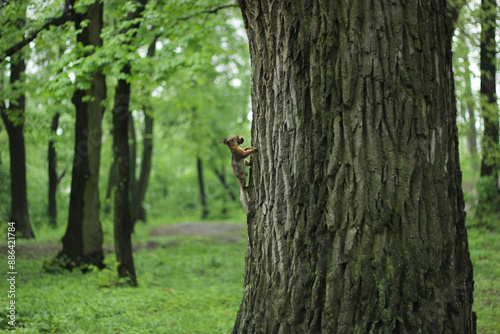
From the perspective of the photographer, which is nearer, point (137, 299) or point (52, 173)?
point (137, 299)

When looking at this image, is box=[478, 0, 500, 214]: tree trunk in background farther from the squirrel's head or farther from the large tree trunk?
the squirrel's head

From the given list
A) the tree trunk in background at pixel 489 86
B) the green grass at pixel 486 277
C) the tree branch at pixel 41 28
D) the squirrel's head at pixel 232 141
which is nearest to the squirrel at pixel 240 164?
the squirrel's head at pixel 232 141

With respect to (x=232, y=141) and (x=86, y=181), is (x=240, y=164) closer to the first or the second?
(x=232, y=141)

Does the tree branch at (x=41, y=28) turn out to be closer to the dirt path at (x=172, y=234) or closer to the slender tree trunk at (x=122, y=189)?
the slender tree trunk at (x=122, y=189)

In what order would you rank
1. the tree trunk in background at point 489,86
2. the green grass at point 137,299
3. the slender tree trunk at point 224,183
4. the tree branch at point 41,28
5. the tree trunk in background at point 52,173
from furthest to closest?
the slender tree trunk at point 224,183
the tree trunk in background at point 52,173
the tree trunk in background at point 489,86
the tree branch at point 41,28
the green grass at point 137,299

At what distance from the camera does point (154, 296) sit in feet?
22.0

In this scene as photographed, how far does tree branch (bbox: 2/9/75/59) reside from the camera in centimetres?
841

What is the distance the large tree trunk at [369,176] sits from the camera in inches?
116

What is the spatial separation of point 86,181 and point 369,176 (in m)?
7.67

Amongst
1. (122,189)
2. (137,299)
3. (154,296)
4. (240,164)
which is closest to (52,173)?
(122,189)

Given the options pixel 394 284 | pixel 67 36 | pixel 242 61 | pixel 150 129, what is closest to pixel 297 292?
pixel 394 284

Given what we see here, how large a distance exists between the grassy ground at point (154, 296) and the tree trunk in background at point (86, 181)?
25.3 inches

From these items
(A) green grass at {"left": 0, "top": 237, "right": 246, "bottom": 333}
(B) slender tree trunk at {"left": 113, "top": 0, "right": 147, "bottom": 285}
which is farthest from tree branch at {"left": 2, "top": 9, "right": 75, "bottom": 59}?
(A) green grass at {"left": 0, "top": 237, "right": 246, "bottom": 333}

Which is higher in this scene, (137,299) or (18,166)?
(18,166)
